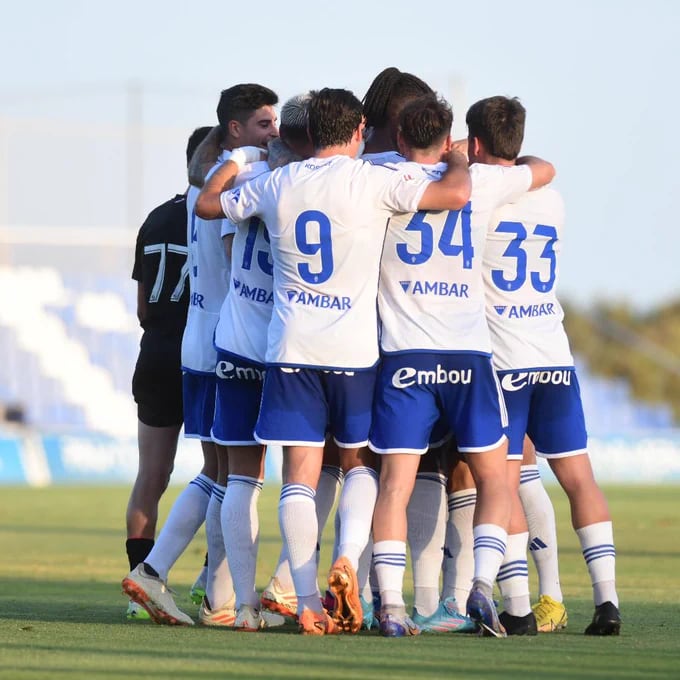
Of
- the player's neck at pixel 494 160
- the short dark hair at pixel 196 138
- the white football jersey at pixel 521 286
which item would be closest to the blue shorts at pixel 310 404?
the white football jersey at pixel 521 286

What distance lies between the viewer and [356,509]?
5.98m

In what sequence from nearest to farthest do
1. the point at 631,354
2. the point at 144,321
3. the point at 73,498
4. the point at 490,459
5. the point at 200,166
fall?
the point at 490,459
the point at 200,166
the point at 144,321
the point at 73,498
the point at 631,354

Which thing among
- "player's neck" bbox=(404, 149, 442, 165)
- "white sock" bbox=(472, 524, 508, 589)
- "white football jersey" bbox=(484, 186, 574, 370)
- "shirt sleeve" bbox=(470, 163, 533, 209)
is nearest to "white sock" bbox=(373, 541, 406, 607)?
"white sock" bbox=(472, 524, 508, 589)

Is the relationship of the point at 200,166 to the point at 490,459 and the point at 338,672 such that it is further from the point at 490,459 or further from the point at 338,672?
the point at 338,672

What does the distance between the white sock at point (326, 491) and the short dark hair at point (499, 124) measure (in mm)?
1765

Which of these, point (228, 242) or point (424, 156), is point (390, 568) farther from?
point (424, 156)

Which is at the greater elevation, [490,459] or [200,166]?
[200,166]

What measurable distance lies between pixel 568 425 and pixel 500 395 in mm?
411

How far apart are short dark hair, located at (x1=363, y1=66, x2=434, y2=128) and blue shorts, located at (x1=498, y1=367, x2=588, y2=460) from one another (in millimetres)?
1394

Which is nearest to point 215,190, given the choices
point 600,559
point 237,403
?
point 237,403

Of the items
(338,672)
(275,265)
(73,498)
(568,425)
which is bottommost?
(73,498)

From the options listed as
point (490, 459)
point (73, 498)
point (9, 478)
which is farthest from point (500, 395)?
point (9, 478)

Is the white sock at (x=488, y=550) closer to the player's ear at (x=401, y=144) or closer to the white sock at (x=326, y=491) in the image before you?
the white sock at (x=326, y=491)

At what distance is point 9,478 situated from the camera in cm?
2508
